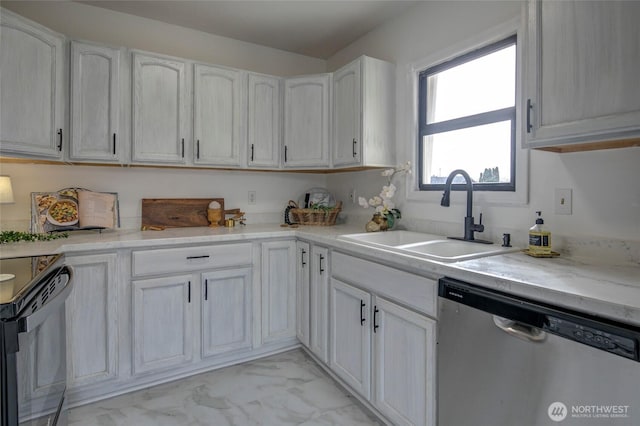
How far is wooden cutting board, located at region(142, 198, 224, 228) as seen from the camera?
2570mm

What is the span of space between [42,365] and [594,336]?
177cm

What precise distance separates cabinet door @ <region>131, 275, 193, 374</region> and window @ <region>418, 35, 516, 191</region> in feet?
5.75

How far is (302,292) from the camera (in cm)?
245

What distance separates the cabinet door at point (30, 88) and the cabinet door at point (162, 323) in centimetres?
98

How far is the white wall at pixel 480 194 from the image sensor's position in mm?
1380

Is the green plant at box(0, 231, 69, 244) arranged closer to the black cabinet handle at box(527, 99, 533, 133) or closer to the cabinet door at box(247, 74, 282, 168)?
the cabinet door at box(247, 74, 282, 168)

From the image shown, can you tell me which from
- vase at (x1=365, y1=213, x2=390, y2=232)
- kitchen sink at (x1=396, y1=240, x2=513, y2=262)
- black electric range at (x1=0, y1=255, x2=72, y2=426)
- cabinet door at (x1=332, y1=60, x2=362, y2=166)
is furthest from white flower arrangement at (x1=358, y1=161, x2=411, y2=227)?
black electric range at (x1=0, y1=255, x2=72, y2=426)

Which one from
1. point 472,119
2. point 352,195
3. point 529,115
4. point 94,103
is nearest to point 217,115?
point 94,103

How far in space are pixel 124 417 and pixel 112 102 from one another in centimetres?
187

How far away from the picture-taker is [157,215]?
2594mm

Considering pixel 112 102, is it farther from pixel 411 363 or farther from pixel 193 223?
pixel 411 363

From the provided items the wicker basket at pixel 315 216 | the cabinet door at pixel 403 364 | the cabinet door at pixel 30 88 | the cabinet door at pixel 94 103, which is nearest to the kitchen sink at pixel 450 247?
the cabinet door at pixel 403 364

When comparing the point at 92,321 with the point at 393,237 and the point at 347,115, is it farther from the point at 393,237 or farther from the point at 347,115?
the point at 347,115

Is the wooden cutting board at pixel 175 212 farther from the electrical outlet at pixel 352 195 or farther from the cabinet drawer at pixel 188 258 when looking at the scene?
the electrical outlet at pixel 352 195
